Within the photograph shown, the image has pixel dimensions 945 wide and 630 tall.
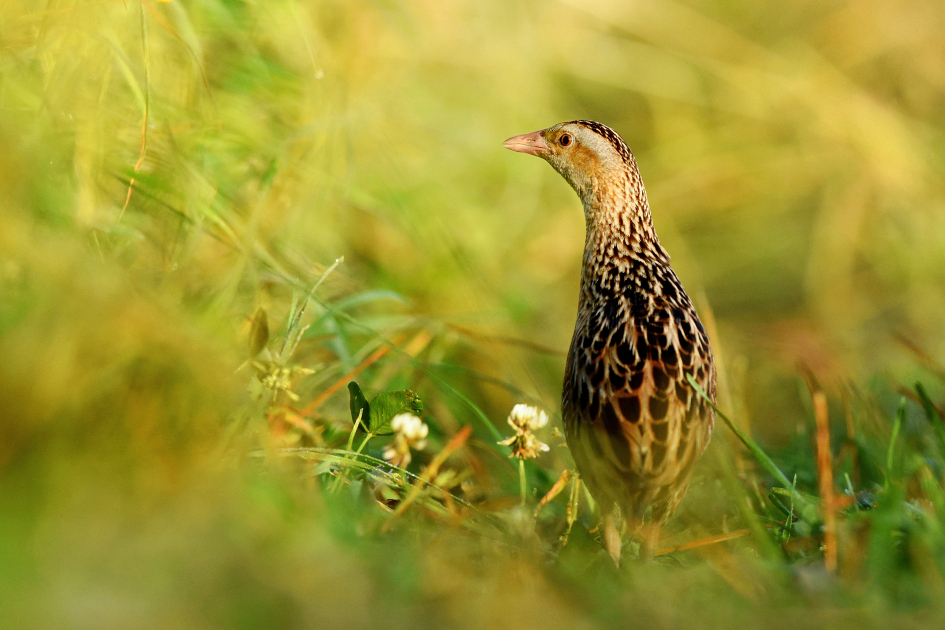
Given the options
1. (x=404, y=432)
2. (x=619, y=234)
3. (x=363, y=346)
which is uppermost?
(x=619, y=234)

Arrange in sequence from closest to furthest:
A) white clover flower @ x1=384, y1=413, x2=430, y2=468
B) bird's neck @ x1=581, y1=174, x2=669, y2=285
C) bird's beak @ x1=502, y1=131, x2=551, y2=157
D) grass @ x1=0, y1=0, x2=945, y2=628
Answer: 1. grass @ x1=0, y1=0, x2=945, y2=628
2. white clover flower @ x1=384, y1=413, x2=430, y2=468
3. bird's neck @ x1=581, y1=174, x2=669, y2=285
4. bird's beak @ x1=502, y1=131, x2=551, y2=157

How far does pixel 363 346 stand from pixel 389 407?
3.22 feet

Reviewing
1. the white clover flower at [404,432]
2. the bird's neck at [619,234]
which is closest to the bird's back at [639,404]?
the bird's neck at [619,234]

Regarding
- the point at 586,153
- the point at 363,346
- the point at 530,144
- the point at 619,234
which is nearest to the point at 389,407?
the point at 363,346

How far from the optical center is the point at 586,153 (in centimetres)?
373

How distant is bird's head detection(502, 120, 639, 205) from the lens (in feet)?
11.8

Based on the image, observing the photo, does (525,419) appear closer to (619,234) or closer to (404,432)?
(404,432)

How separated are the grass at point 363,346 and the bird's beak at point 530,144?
30.6 inches

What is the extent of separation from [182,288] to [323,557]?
1305 mm

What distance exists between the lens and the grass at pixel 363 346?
5.97ft

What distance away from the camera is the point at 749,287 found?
7035mm

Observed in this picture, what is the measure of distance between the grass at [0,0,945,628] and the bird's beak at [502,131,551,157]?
777 mm

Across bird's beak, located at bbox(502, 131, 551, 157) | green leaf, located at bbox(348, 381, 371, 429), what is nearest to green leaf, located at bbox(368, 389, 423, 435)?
green leaf, located at bbox(348, 381, 371, 429)

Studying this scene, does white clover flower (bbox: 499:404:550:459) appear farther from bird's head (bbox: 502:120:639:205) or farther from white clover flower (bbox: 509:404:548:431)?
bird's head (bbox: 502:120:639:205)
